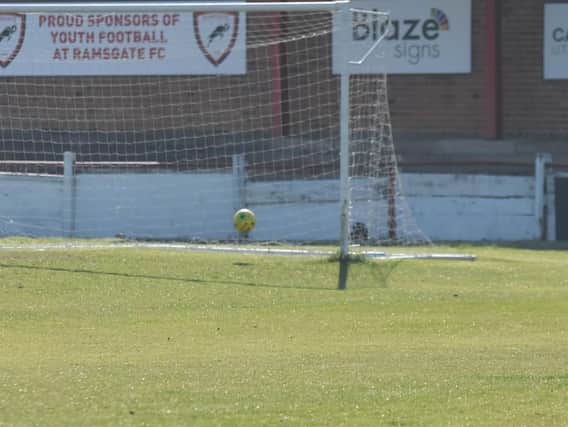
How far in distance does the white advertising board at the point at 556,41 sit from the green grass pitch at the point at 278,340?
9283 mm

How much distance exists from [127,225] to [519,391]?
1328 cm

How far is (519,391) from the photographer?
8883 mm

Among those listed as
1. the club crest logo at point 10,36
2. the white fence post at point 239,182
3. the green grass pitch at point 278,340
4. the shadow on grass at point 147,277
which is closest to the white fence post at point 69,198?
the white fence post at point 239,182

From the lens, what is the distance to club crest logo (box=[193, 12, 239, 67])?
1016 inches

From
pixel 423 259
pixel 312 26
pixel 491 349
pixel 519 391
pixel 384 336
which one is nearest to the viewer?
pixel 519 391

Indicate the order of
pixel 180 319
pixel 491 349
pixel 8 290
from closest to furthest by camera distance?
pixel 491 349 → pixel 180 319 → pixel 8 290

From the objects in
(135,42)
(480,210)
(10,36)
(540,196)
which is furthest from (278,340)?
(135,42)

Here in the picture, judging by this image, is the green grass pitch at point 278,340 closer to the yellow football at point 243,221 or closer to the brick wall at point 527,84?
the yellow football at point 243,221

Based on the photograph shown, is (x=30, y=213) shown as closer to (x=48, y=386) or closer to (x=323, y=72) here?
(x=323, y=72)

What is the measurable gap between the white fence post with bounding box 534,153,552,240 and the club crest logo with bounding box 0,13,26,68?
383 inches

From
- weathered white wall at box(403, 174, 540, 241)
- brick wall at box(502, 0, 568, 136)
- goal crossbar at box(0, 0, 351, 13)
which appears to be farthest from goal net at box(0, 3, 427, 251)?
goal crossbar at box(0, 0, 351, 13)

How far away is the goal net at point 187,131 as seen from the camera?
2102cm

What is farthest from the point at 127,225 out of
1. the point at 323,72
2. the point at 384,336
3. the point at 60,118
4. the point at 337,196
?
the point at 384,336

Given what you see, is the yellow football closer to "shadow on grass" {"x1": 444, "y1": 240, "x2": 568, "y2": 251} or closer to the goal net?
the goal net
